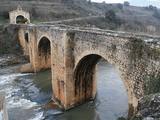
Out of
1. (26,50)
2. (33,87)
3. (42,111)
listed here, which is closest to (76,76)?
(42,111)

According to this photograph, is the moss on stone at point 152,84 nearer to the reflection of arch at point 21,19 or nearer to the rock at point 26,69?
the rock at point 26,69

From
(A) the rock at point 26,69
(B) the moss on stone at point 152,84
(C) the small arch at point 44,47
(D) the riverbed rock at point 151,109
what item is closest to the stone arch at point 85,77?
(B) the moss on stone at point 152,84

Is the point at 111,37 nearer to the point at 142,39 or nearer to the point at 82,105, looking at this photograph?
the point at 142,39

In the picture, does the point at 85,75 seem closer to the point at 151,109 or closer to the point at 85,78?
the point at 85,78

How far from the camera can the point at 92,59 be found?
59.4 feet

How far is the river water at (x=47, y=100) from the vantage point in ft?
60.4

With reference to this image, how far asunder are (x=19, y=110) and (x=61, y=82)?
12.8 ft

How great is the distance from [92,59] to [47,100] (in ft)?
19.1

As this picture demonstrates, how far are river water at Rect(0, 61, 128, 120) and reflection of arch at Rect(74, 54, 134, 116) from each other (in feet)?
2.39

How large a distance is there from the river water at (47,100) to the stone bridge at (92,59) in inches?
37.5

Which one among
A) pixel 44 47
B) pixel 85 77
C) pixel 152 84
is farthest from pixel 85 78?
pixel 44 47

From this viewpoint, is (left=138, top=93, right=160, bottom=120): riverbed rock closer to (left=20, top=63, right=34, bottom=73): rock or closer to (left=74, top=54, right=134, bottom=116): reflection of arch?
(left=74, top=54, right=134, bottom=116): reflection of arch

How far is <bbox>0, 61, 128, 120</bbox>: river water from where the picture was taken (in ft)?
60.4

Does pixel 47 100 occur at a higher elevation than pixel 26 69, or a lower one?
lower
